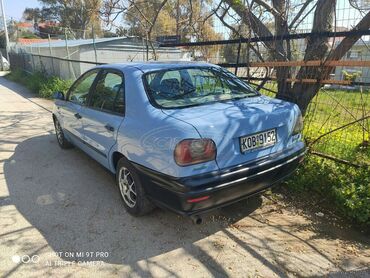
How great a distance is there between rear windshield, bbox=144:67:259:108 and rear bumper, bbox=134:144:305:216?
2.49ft

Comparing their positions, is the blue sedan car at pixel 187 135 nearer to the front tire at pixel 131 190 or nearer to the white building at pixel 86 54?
the front tire at pixel 131 190

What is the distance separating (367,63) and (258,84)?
1926mm

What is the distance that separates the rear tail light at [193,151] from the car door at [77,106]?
2.16 meters

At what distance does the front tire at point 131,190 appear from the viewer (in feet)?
10.4

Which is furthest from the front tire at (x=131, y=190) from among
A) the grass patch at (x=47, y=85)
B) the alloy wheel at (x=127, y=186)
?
the grass patch at (x=47, y=85)

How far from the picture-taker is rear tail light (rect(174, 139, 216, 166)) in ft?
8.47

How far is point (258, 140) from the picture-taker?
9.55 ft

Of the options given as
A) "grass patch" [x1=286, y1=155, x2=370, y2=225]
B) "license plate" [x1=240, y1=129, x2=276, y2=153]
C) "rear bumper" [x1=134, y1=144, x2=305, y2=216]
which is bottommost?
"grass patch" [x1=286, y1=155, x2=370, y2=225]

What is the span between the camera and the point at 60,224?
329cm

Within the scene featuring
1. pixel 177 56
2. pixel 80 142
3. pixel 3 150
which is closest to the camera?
pixel 80 142

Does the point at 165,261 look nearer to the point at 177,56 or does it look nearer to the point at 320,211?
the point at 320,211

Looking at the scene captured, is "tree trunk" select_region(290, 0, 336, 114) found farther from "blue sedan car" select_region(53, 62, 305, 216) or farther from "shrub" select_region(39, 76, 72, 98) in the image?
"shrub" select_region(39, 76, 72, 98)

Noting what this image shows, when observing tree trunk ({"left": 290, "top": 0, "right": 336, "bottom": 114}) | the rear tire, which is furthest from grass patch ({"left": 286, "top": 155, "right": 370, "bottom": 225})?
the rear tire

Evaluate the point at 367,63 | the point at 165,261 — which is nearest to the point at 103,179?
the point at 165,261
